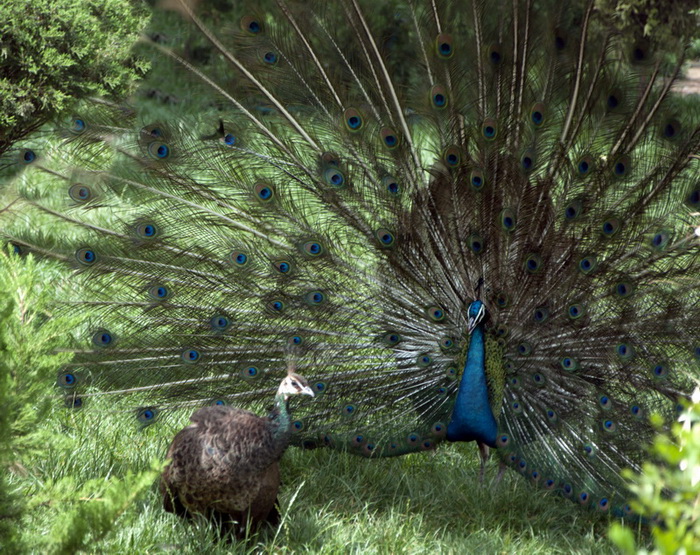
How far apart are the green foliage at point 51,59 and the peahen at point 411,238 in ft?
3.39

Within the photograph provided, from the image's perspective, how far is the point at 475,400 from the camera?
12.9ft

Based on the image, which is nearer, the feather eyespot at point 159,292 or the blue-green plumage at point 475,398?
the blue-green plumage at point 475,398

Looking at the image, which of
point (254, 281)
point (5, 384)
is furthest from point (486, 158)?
point (5, 384)

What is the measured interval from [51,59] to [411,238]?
8.73 ft

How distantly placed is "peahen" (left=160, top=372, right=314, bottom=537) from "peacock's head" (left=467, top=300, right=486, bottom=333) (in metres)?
1.05

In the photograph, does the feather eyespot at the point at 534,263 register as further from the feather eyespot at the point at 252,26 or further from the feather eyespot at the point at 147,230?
the feather eyespot at the point at 147,230

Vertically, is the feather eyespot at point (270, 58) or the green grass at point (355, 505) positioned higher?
the feather eyespot at point (270, 58)

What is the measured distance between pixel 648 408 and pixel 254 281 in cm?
197

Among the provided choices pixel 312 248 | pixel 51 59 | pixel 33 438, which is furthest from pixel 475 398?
pixel 51 59

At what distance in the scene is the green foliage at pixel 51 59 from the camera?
5012 millimetres

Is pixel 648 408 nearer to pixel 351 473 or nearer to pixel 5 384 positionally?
pixel 351 473

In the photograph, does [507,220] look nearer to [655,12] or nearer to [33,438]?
[33,438]

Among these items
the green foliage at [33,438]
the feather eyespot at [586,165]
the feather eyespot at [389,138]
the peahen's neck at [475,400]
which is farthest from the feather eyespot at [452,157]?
the green foliage at [33,438]

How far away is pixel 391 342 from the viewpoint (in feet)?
13.8
